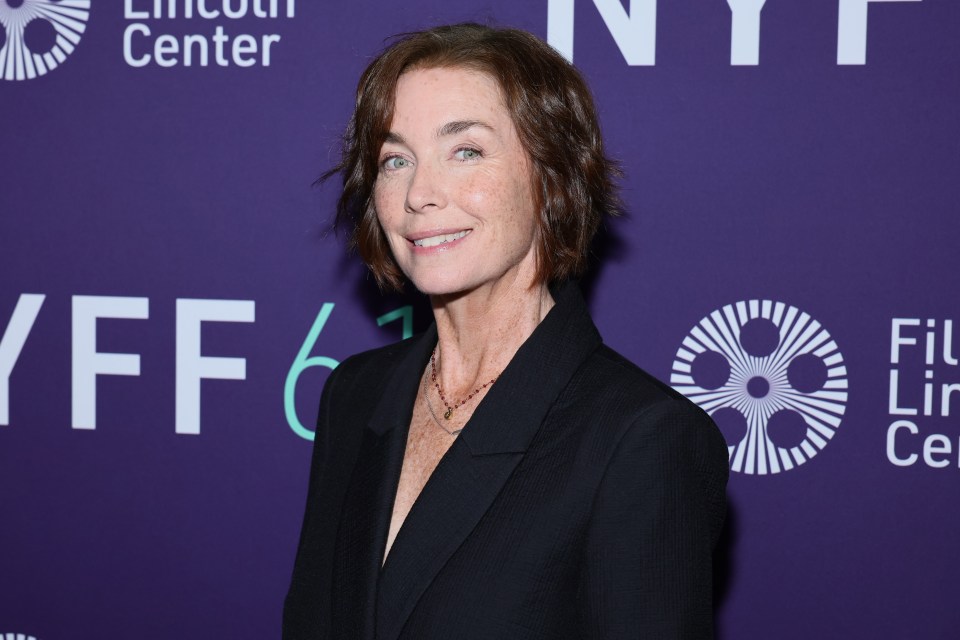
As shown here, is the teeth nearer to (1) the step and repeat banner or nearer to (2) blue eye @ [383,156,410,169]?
(2) blue eye @ [383,156,410,169]

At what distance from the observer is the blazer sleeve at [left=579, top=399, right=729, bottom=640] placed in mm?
1004

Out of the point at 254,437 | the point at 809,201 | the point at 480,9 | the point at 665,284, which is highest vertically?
the point at 480,9

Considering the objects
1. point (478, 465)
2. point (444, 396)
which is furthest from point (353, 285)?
point (478, 465)

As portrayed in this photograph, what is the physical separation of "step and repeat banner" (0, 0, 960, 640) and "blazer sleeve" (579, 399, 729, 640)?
776mm

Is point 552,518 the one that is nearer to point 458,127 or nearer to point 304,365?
point 458,127

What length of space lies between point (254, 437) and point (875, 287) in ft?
4.04

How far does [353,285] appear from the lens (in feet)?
6.26

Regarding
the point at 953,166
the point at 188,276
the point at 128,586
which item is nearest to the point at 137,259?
the point at 188,276

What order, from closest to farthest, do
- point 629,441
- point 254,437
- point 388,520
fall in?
point 629,441
point 388,520
point 254,437

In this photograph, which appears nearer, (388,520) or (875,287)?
(388,520)

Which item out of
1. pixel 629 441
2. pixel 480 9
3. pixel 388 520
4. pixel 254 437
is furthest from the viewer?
pixel 254 437

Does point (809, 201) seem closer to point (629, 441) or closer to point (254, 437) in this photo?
point (629, 441)

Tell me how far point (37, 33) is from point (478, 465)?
1.48 meters

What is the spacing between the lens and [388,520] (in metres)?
1.21
